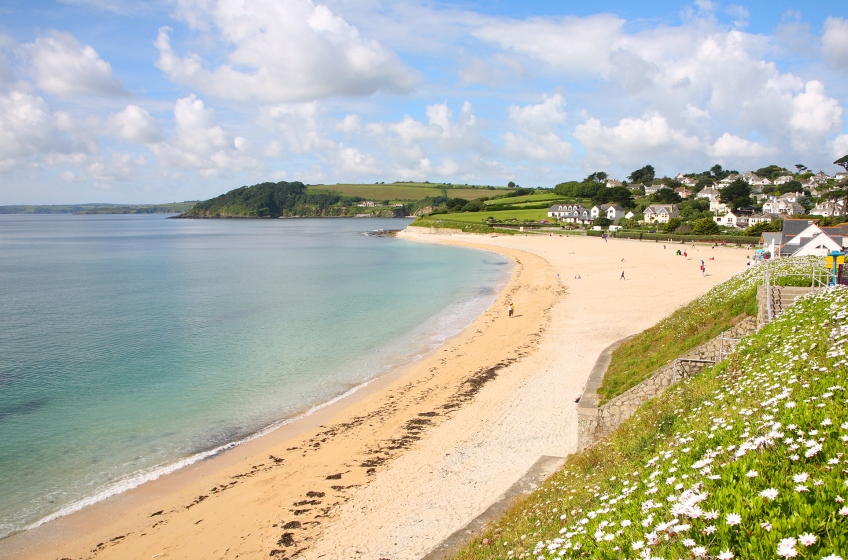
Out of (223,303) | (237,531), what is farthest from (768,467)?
(223,303)

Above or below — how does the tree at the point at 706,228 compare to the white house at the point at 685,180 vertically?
below

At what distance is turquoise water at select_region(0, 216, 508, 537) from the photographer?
559 inches

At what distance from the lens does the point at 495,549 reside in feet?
22.9

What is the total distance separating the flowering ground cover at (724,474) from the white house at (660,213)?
313ft

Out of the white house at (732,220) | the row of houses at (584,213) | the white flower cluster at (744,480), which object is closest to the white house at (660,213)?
the row of houses at (584,213)

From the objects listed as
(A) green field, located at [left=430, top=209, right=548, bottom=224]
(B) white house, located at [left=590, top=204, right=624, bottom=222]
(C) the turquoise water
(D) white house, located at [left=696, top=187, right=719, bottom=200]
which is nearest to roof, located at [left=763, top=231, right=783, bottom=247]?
(C) the turquoise water

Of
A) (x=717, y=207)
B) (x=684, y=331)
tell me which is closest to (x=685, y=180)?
(x=717, y=207)

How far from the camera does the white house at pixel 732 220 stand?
89750mm

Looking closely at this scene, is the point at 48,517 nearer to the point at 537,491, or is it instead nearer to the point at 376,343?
the point at 537,491

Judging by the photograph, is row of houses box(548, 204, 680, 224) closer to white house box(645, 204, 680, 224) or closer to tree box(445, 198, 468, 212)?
white house box(645, 204, 680, 224)

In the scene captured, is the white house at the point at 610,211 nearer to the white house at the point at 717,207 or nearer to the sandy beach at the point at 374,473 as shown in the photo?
the white house at the point at 717,207

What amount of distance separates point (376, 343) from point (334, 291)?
16836 millimetres

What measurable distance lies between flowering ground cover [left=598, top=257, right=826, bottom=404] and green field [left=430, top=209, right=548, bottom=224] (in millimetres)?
97106

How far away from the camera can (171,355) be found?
2388 cm
